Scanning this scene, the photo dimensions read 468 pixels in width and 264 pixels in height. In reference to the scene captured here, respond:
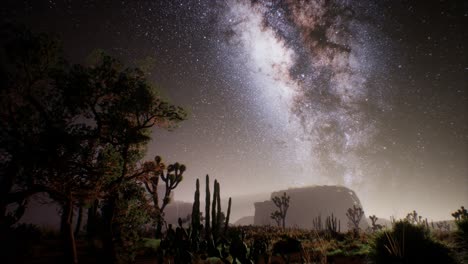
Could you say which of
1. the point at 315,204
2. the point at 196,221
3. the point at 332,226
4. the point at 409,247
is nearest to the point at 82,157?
the point at 196,221

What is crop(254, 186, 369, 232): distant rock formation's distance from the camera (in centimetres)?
14950

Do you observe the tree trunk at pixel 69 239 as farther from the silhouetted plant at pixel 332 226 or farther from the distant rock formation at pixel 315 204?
the distant rock formation at pixel 315 204

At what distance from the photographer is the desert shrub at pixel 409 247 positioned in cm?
717

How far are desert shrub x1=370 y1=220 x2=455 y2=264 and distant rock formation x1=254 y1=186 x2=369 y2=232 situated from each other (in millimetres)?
143138

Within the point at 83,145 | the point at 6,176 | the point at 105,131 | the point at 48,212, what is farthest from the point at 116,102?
the point at 48,212

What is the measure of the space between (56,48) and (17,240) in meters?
8.59

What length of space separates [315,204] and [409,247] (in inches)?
6655

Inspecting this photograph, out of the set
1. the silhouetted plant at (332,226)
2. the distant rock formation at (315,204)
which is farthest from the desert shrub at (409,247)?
the distant rock formation at (315,204)

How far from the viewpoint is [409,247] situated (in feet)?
24.6

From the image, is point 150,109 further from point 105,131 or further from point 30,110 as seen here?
point 30,110

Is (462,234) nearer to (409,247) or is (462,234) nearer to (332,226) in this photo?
(409,247)

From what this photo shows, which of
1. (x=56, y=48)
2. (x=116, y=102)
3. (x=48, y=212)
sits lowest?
(x=48, y=212)

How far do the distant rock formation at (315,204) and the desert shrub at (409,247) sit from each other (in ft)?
470

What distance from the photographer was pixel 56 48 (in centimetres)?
1189
